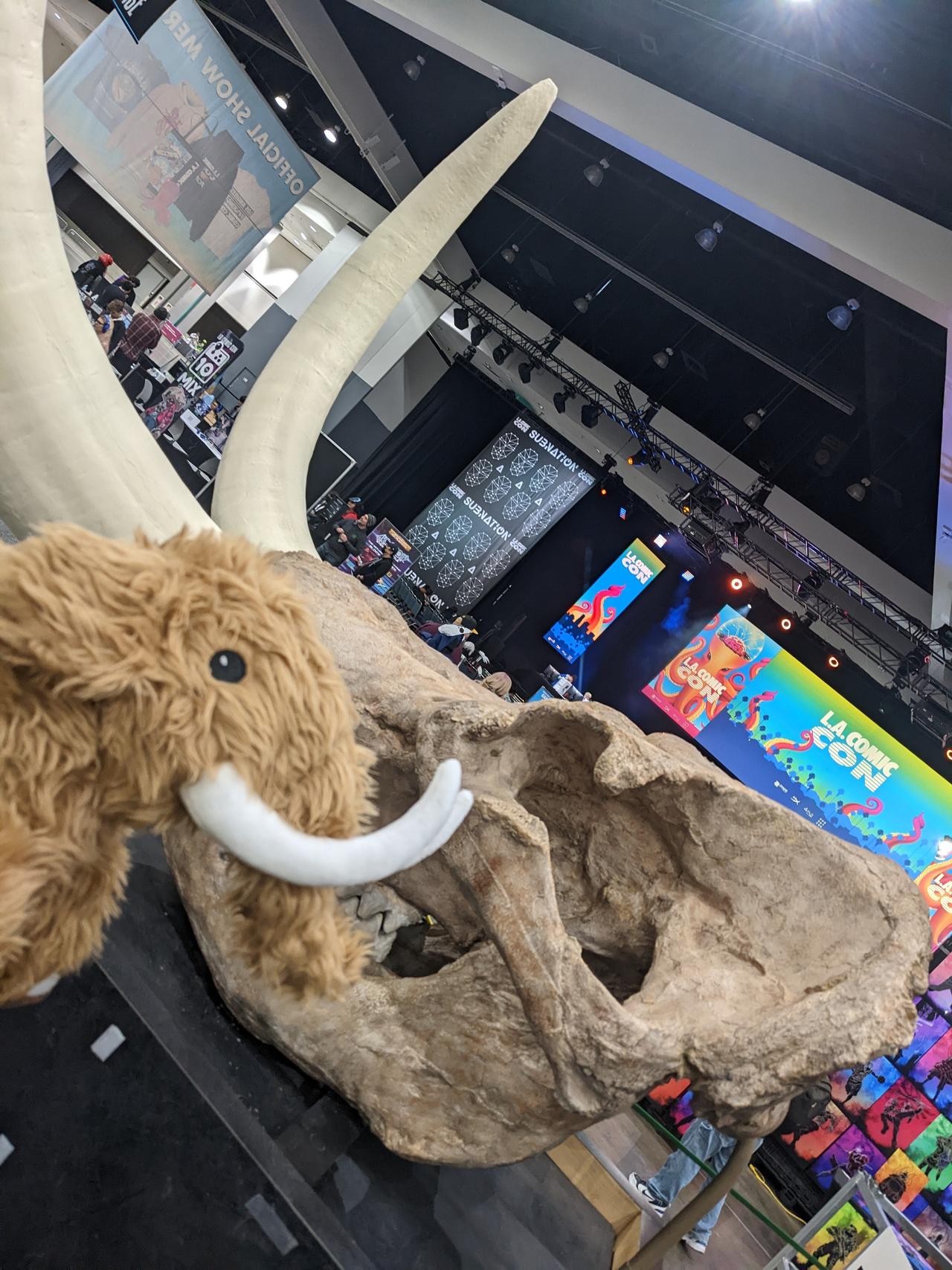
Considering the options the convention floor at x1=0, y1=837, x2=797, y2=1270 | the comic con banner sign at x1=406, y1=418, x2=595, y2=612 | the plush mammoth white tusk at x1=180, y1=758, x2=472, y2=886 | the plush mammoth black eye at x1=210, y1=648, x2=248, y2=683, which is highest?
the comic con banner sign at x1=406, y1=418, x2=595, y2=612

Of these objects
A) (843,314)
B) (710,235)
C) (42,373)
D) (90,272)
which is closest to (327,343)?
(42,373)

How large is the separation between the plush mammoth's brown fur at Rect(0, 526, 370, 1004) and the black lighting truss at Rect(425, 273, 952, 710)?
274 inches

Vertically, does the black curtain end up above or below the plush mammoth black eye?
above

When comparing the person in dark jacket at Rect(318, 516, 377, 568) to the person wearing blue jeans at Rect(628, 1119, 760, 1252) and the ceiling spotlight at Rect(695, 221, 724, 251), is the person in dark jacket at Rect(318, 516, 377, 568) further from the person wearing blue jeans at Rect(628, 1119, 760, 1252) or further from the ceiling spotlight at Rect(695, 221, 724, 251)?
the person wearing blue jeans at Rect(628, 1119, 760, 1252)

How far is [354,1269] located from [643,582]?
24.7 feet

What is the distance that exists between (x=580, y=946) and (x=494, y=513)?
7922 millimetres

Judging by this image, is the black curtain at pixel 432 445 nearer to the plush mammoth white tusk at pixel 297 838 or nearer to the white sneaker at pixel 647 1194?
the white sneaker at pixel 647 1194

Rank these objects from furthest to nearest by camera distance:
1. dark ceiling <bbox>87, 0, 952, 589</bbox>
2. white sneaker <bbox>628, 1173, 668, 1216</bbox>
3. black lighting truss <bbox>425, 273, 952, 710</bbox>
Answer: black lighting truss <bbox>425, 273, 952, 710</bbox> < dark ceiling <bbox>87, 0, 952, 589</bbox> < white sneaker <bbox>628, 1173, 668, 1216</bbox>

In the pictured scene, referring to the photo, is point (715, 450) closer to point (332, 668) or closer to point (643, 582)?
point (643, 582)

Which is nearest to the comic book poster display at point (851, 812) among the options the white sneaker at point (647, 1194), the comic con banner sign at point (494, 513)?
the comic con banner sign at point (494, 513)

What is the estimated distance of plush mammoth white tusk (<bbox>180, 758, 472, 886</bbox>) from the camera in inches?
60.2

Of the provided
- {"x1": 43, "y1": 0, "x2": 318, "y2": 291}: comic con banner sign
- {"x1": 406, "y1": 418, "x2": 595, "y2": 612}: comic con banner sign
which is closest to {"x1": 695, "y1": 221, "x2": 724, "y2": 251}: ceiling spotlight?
{"x1": 43, "y1": 0, "x2": 318, "y2": 291}: comic con banner sign

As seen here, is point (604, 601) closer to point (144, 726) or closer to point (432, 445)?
point (432, 445)

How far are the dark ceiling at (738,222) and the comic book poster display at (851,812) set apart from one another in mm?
1448
